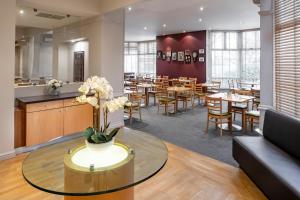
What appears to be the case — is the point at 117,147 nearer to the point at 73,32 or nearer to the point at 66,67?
the point at 66,67

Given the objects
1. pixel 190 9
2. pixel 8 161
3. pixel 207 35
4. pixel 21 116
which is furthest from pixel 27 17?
pixel 207 35

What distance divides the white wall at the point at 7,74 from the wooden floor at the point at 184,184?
374 millimetres

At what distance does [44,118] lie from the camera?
156 inches

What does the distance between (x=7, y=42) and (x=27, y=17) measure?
0.99 m

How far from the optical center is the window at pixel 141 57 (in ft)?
48.2

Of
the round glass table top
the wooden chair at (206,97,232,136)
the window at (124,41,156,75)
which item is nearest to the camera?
the round glass table top

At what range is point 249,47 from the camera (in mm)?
10430

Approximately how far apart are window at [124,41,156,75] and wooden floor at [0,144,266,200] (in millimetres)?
11444

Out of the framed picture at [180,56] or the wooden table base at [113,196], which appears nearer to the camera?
the wooden table base at [113,196]

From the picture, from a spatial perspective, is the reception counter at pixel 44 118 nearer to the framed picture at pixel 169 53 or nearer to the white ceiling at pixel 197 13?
the white ceiling at pixel 197 13

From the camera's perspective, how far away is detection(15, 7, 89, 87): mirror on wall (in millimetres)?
4160

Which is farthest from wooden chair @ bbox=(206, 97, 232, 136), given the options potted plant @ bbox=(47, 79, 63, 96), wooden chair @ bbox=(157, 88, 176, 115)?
potted plant @ bbox=(47, 79, 63, 96)

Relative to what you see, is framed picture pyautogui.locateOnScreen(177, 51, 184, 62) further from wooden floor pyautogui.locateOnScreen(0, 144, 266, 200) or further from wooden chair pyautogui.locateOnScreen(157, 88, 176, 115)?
wooden floor pyautogui.locateOnScreen(0, 144, 266, 200)

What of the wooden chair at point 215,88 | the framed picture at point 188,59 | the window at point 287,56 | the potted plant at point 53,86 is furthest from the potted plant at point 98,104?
the framed picture at point 188,59
